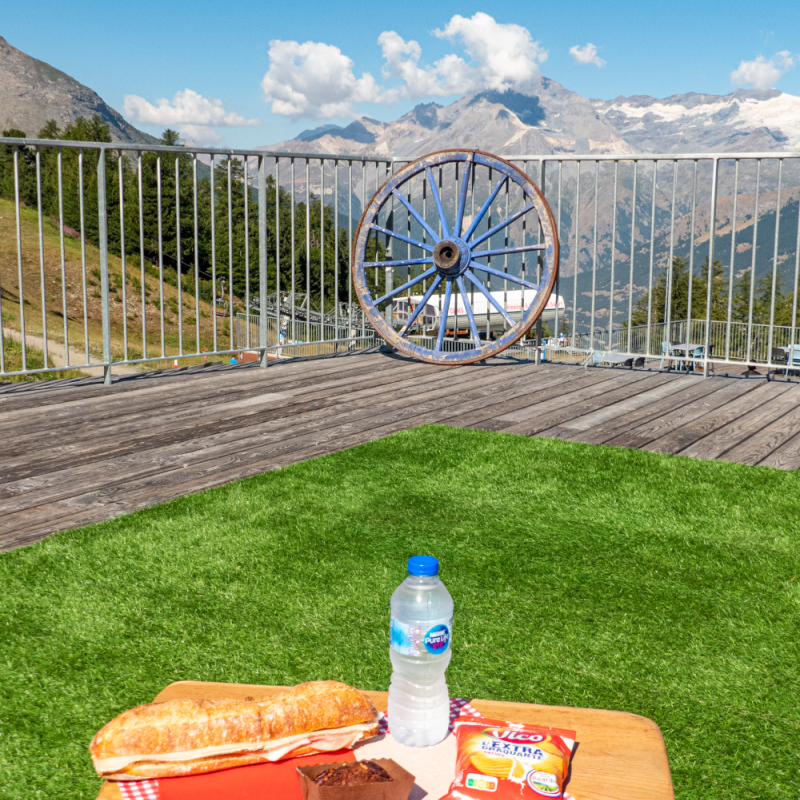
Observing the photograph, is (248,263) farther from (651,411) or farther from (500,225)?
(651,411)

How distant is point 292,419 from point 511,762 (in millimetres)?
3973

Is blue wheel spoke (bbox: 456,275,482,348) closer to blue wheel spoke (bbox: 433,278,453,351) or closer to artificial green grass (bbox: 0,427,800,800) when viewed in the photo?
blue wheel spoke (bbox: 433,278,453,351)

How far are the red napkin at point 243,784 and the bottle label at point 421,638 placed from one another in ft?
0.99

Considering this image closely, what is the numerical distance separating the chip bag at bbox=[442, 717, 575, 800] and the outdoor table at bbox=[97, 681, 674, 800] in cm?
4

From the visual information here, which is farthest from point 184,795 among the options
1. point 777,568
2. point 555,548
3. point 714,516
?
point 714,516

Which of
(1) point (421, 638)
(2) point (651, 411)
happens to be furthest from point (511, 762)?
(2) point (651, 411)

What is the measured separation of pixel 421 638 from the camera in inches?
63.4

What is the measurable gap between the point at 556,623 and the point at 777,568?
0.96m

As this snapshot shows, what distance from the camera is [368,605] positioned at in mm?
2643

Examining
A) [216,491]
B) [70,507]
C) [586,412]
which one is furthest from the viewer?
[586,412]

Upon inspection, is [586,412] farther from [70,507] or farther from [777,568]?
[70,507]

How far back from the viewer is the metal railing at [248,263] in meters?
6.25

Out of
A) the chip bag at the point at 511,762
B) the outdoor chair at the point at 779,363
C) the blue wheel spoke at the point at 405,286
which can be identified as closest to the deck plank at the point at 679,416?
the outdoor chair at the point at 779,363

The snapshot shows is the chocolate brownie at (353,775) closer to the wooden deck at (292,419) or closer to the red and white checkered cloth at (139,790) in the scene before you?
the red and white checkered cloth at (139,790)
